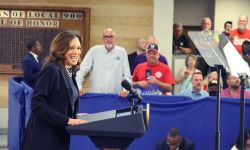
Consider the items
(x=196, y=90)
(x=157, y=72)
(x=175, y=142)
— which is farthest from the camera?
(x=157, y=72)

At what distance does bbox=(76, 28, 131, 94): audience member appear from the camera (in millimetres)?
9500

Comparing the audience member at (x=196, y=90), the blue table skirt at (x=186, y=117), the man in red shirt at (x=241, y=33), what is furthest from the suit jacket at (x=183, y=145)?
the man in red shirt at (x=241, y=33)

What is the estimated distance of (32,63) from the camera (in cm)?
1126

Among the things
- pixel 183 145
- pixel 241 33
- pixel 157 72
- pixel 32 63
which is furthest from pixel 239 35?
pixel 183 145

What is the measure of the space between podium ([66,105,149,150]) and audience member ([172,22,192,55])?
8.21 m

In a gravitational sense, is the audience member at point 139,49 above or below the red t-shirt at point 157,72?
above

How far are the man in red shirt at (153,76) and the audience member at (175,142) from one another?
965 mm

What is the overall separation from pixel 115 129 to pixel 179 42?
867cm

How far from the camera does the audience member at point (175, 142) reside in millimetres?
8297

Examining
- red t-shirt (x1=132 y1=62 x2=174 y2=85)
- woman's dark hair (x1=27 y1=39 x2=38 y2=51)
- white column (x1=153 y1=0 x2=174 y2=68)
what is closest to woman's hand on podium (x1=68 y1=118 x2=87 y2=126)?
red t-shirt (x1=132 y1=62 x2=174 y2=85)

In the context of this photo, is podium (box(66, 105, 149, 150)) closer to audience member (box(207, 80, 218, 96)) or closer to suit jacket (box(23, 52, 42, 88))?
audience member (box(207, 80, 218, 96))

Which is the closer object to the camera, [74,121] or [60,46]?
[74,121]

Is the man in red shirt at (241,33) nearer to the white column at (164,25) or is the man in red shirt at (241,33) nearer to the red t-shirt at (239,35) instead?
the red t-shirt at (239,35)

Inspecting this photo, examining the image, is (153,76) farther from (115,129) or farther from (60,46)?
(115,129)
